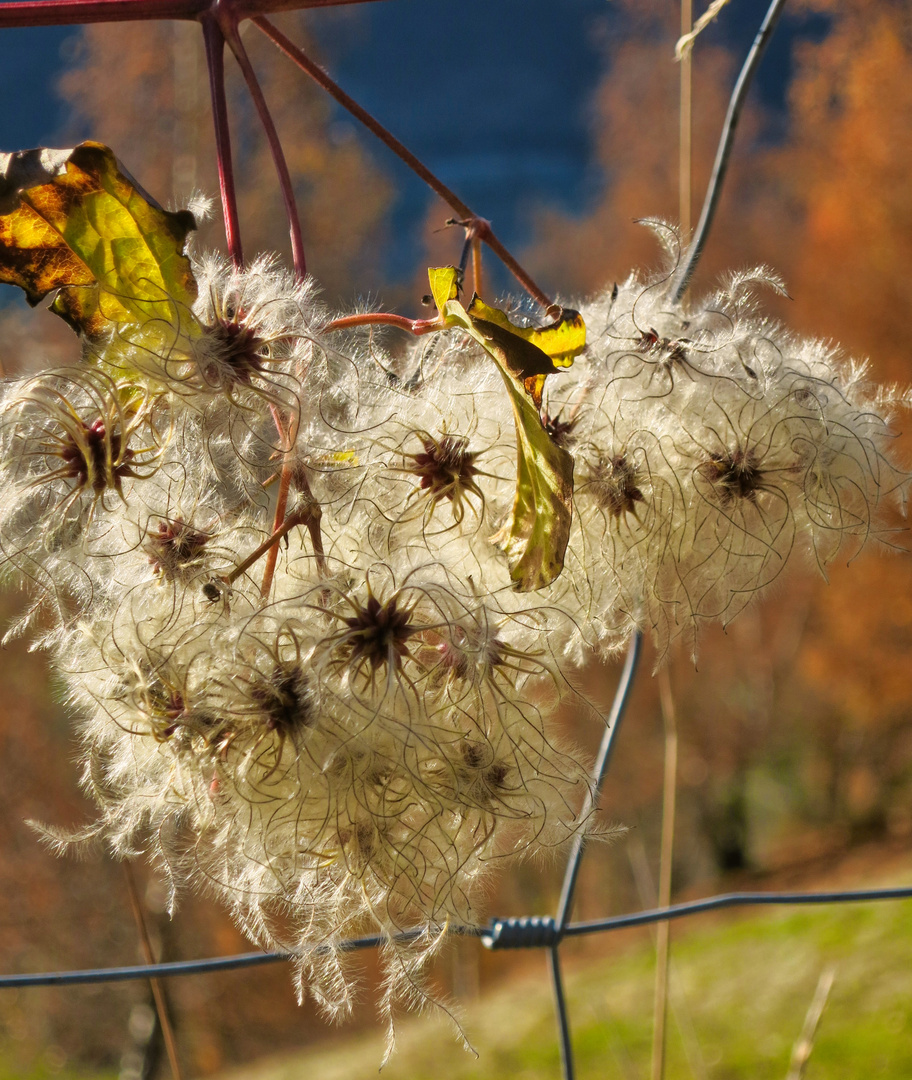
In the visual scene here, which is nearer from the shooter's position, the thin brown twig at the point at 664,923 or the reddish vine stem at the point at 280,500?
the reddish vine stem at the point at 280,500

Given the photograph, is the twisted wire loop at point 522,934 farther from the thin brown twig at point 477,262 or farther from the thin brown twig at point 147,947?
the thin brown twig at point 477,262

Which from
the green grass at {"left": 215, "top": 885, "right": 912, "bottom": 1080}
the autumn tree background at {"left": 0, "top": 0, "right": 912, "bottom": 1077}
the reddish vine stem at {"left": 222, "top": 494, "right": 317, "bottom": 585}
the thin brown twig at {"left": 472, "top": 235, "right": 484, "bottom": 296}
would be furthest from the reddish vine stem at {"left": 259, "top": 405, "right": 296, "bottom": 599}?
the autumn tree background at {"left": 0, "top": 0, "right": 912, "bottom": 1077}

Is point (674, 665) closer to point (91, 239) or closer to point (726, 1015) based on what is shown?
point (726, 1015)

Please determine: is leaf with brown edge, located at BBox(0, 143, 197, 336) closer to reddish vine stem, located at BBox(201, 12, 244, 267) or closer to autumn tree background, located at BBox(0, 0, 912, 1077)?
reddish vine stem, located at BBox(201, 12, 244, 267)

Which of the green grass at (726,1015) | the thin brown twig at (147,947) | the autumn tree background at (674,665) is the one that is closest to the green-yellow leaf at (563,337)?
the thin brown twig at (147,947)

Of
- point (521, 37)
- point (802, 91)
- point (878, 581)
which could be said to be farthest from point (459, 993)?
point (521, 37)

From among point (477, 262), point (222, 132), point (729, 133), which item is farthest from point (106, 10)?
point (729, 133)
